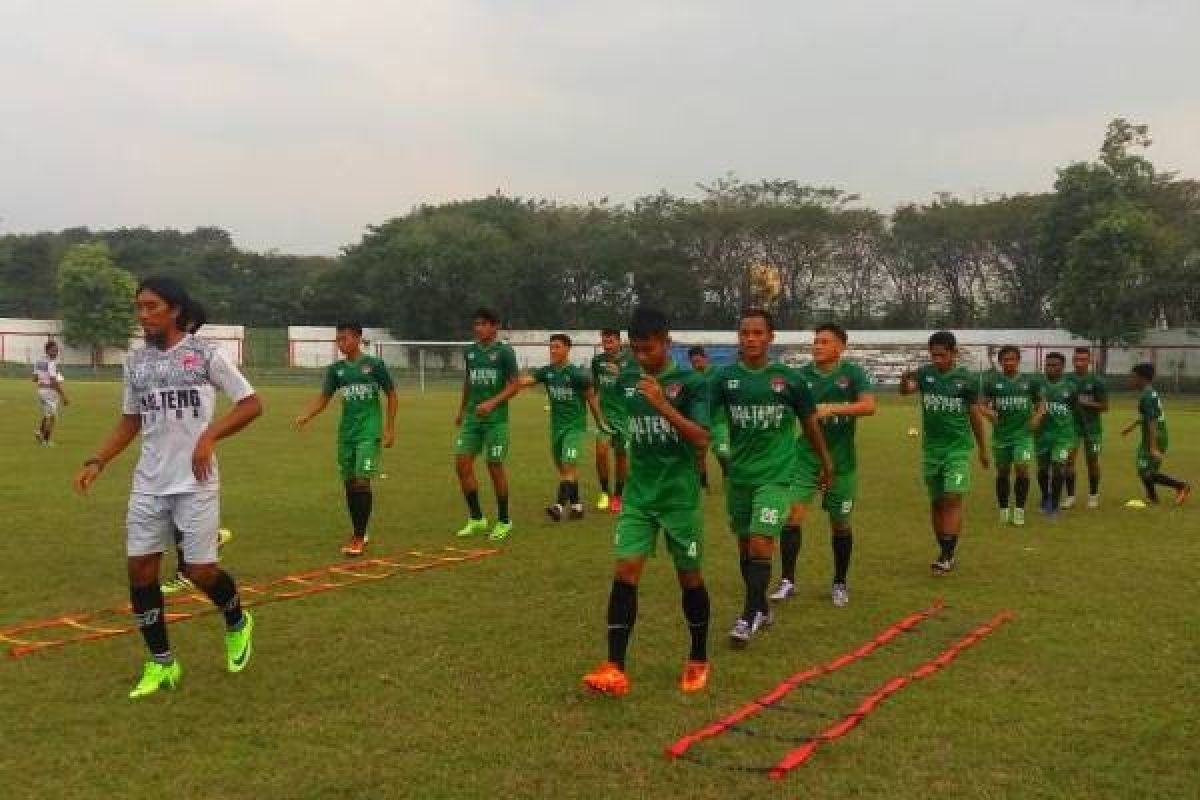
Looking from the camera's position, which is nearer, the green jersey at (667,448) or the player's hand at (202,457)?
the player's hand at (202,457)

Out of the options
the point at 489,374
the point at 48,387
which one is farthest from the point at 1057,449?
the point at 48,387

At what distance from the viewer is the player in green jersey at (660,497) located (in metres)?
5.72

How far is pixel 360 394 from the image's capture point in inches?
385

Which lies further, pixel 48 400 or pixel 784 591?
pixel 48 400

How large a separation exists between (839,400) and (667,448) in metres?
2.66

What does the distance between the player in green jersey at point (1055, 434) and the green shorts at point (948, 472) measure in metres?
4.42

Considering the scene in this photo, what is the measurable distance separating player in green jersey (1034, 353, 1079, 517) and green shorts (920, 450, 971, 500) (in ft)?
14.5

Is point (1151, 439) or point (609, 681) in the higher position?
point (1151, 439)

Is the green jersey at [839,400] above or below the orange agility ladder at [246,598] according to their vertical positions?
above

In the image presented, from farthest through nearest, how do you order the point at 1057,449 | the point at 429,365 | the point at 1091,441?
the point at 429,365
the point at 1091,441
the point at 1057,449

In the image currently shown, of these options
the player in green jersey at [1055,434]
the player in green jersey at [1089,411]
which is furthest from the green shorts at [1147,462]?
the player in green jersey at [1055,434]

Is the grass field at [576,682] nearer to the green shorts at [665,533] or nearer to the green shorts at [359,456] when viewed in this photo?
the green shorts at [665,533]

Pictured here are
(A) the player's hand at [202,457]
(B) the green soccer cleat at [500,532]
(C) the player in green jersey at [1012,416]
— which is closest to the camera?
(A) the player's hand at [202,457]

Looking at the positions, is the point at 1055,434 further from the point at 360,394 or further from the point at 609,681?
the point at 609,681
